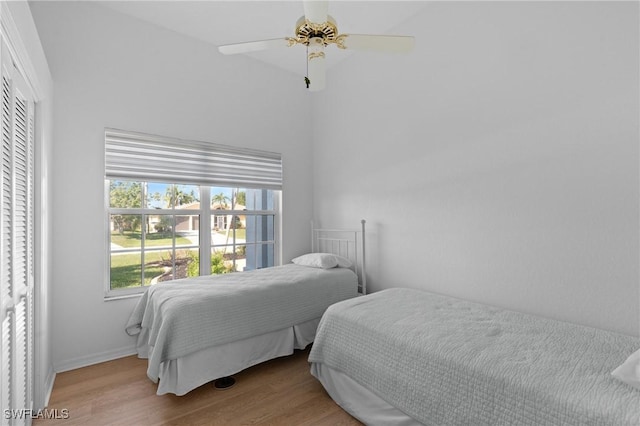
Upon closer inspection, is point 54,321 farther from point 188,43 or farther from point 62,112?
point 188,43

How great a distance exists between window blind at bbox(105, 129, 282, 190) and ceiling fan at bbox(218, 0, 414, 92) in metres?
1.49

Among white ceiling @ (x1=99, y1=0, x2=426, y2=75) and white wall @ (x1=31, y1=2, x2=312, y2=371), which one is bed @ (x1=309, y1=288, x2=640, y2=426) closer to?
white wall @ (x1=31, y1=2, x2=312, y2=371)

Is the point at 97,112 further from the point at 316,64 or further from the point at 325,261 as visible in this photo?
the point at 325,261

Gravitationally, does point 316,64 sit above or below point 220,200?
above

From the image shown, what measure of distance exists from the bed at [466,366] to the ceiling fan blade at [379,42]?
5.11ft

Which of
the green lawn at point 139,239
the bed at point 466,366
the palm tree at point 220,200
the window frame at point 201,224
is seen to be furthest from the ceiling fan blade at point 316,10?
the green lawn at point 139,239

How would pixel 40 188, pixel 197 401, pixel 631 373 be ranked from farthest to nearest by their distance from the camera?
pixel 197 401, pixel 40 188, pixel 631 373

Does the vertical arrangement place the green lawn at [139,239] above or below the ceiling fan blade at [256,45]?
below

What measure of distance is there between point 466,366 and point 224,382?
67.0 inches

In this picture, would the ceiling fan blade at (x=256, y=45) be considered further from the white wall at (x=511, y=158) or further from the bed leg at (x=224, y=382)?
the bed leg at (x=224, y=382)

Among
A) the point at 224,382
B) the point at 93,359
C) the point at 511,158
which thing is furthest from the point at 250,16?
the point at 93,359

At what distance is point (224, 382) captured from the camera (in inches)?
90.1

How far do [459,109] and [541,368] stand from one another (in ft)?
6.35

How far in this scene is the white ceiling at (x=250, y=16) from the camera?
2.69 m
